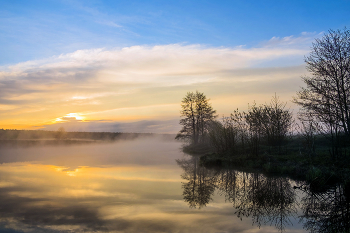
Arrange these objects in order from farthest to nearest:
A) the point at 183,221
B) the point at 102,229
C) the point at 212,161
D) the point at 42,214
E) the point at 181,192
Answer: the point at 212,161
the point at 181,192
the point at 42,214
the point at 183,221
the point at 102,229

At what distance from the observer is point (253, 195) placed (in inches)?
431

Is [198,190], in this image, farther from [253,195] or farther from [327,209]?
[327,209]

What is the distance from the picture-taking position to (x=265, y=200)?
10.1 metres

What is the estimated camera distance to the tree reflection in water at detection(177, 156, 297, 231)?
8344mm

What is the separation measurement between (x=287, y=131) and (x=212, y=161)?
26.3ft

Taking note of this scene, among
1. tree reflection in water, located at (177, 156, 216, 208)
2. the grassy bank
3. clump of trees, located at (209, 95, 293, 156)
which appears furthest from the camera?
clump of trees, located at (209, 95, 293, 156)

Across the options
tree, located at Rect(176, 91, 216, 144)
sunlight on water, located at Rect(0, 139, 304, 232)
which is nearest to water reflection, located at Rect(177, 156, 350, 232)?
sunlight on water, located at Rect(0, 139, 304, 232)

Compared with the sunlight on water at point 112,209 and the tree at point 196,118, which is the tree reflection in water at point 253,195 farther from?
the tree at point 196,118

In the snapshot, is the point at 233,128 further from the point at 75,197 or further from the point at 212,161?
the point at 75,197

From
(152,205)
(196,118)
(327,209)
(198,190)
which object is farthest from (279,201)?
(196,118)

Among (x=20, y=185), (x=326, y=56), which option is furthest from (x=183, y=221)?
(x=326, y=56)

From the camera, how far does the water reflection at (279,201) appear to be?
776 centimetres

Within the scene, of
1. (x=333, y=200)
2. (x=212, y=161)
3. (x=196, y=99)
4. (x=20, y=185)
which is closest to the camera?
(x=333, y=200)

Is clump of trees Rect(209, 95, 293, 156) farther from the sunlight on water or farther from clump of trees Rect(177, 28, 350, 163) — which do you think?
the sunlight on water
